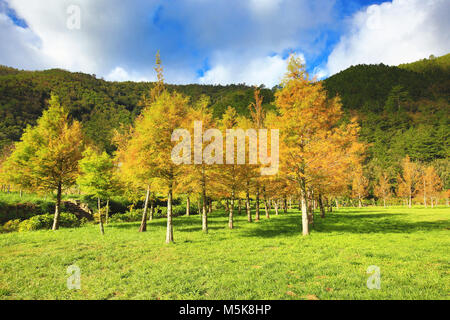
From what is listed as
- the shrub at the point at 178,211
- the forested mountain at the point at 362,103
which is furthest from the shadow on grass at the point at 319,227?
the forested mountain at the point at 362,103

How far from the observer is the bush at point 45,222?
2166cm

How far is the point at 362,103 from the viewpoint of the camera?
495 feet

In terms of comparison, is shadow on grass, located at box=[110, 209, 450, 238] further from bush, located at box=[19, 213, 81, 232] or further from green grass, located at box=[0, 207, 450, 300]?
bush, located at box=[19, 213, 81, 232]

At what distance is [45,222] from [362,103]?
18177cm

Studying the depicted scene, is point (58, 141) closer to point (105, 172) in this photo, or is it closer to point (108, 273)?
point (105, 172)

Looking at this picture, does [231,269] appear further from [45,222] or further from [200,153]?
[45,222]

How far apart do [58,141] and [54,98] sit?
190 inches

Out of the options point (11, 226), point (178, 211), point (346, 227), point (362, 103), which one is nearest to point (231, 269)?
point (346, 227)

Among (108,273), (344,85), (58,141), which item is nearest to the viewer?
(108,273)

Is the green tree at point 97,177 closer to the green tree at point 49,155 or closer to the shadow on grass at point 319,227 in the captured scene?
the green tree at point 49,155

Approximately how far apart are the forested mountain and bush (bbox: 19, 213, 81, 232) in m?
53.7

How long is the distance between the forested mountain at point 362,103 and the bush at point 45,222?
53.7 meters
